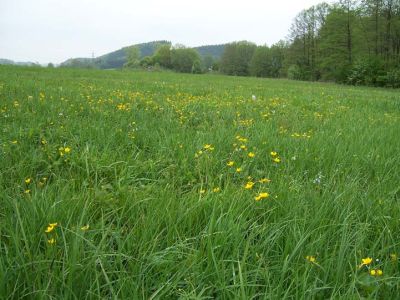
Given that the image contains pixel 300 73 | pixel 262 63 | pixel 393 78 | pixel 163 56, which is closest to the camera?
pixel 393 78

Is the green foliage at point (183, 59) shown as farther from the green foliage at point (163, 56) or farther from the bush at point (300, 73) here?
the bush at point (300, 73)

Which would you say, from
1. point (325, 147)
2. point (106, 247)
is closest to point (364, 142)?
point (325, 147)

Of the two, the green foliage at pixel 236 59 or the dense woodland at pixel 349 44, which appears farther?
the green foliage at pixel 236 59

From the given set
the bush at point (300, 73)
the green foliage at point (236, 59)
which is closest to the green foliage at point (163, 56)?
the green foliage at point (236, 59)

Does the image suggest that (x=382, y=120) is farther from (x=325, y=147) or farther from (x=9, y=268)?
(x=9, y=268)

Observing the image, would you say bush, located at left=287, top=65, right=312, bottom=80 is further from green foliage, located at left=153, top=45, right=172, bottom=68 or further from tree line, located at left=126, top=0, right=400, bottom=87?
green foliage, located at left=153, top=45, right=172, bottom=68

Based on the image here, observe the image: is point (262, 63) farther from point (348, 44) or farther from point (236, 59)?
point (348, 44)

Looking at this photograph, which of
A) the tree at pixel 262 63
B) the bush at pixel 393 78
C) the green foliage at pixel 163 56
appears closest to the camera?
the bush at pixel 393 78

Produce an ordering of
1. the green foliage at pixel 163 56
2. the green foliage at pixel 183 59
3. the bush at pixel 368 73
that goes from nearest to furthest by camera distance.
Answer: the bush at pixel 368 73 → the green foliage at pixel 183 59 → the green foliage at pixel 163 56

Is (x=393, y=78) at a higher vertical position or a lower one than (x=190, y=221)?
higher

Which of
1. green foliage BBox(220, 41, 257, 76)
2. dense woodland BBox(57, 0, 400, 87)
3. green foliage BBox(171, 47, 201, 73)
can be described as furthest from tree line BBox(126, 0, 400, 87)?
green foliage BBox(171, 47, 201, 73)

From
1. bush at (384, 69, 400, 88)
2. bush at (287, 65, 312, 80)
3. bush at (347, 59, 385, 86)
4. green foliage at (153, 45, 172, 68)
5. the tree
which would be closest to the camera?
bush at (384, 69, 400, 88)

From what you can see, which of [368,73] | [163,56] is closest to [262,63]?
[163,56]

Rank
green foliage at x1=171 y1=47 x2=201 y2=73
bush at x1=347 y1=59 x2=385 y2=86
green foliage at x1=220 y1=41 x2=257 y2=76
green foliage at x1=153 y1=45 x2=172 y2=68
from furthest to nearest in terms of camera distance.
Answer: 1. green foliage at x1=153 y1=45 x2=172 y2=68
2. green foliage at x1=171 y1=47 x2=201 y2=73
3. green foliage at x1=220 y1=41 x2=257 y2=76
4. bush at x1=347 y1=59 x2=385 y2=86
